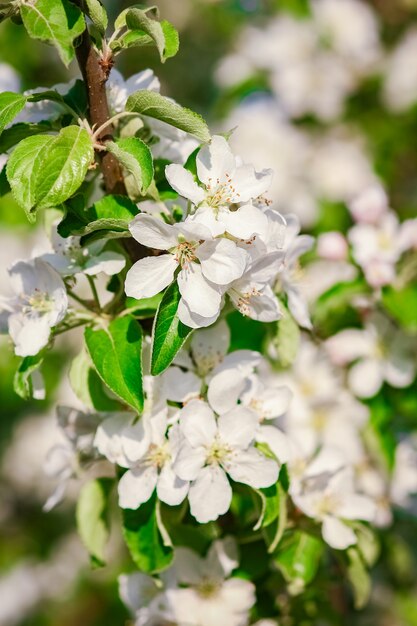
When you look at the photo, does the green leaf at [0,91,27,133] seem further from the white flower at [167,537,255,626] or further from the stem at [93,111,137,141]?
the white flower at [167,537,255,626]

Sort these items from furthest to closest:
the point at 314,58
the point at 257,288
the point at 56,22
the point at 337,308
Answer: the point at 314,58
the point at 337,308
the point at 257,288
the point at 56,22

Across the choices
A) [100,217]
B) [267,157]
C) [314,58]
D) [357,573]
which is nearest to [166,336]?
[100,217]

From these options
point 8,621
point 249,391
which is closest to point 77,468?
point 249,391

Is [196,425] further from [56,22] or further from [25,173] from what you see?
[56,22]

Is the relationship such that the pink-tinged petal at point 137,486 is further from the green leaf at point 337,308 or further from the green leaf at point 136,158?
the green leaf at point 337,308

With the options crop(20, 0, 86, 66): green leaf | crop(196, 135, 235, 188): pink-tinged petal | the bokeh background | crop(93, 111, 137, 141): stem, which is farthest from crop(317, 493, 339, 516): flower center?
the bokeh background

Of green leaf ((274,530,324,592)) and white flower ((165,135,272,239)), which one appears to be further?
green leaf ((274,530,324,592))

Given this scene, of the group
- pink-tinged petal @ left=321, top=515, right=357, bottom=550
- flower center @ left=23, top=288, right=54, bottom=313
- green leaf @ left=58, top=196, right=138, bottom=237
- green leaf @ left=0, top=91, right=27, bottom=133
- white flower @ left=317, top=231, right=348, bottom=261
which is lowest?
pink-tinged petal @ left=321, top=515, right=357, bottom=550
